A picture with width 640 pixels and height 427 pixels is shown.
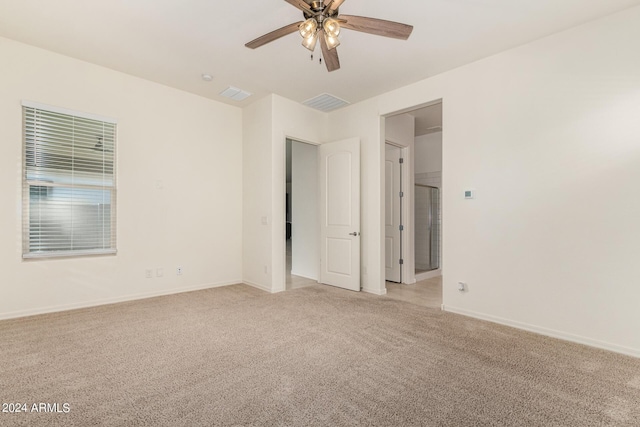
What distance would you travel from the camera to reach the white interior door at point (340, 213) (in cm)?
461

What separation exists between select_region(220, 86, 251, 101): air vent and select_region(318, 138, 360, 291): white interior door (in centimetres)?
143

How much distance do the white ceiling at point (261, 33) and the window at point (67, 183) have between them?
0.80 metres

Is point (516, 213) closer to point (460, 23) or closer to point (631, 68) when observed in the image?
point (631, 68)

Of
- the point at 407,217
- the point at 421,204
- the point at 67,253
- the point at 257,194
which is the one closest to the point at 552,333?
the point at 407,217

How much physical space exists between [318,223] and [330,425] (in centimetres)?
391

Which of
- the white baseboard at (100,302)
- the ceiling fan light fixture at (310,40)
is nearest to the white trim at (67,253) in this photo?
the white baseboard at (100,302)

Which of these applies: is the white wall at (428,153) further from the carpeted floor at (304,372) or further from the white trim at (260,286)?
the white trim at (260,286)

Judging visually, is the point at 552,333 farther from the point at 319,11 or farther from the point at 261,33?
the point at 261,33

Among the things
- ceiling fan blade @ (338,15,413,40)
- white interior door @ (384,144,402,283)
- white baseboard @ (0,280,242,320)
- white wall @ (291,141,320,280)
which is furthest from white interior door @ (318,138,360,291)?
ceiling fan blade @ (338,15,413,40)

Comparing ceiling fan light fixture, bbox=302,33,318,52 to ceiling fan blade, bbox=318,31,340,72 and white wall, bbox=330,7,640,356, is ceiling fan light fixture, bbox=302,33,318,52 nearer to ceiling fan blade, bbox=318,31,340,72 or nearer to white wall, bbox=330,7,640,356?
ceiling fan blade, bbox=318,31,340,72

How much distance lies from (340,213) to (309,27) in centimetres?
297

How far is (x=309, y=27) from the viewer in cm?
220

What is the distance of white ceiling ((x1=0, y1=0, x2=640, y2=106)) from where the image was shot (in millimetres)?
2592

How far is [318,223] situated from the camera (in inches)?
213
